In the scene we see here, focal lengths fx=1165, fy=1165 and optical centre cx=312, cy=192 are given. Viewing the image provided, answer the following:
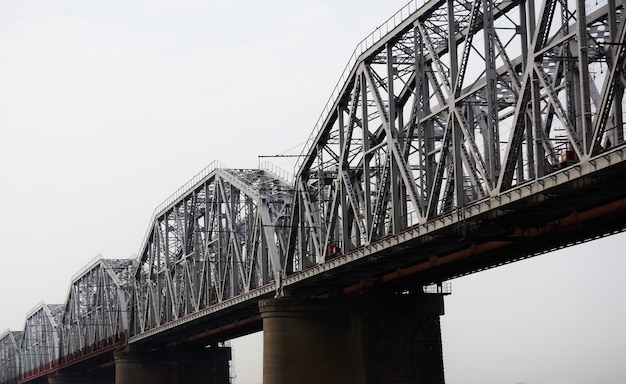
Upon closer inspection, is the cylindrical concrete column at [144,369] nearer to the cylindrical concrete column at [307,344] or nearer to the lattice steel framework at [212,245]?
the lattice steel framework at [212,245]

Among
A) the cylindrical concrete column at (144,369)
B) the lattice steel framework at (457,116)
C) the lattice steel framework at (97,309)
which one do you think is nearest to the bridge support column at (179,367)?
the cylindrical concrete column at (144,369)

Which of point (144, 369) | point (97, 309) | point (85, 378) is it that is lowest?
point (144, 369)

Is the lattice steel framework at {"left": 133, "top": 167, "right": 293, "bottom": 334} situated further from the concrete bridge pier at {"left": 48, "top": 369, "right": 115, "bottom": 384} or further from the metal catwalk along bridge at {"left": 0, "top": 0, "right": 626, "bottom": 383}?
the concrete bridge pier at {"left": 48, "top": 369, "right": 115, "bottom": 384}

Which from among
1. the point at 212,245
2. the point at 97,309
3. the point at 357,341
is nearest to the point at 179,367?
the point at 212,245

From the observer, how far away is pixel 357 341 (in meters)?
77.6

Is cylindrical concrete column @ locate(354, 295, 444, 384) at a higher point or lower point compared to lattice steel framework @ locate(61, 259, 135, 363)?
lower

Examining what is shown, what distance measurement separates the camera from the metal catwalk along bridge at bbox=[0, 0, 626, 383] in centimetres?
4825

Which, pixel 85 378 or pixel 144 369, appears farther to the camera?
pixel 85 378

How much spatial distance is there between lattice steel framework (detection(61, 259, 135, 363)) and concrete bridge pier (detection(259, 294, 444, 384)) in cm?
6693

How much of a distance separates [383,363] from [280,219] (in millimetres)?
20680

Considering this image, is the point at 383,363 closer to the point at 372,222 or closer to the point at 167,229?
the point at 372,222

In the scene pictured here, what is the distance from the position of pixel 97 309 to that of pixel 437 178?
387 feet

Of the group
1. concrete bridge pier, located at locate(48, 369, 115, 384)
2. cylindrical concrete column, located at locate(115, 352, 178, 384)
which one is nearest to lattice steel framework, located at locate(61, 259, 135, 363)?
concrete bridge pier, located at locate(48, 369, 115, 384)

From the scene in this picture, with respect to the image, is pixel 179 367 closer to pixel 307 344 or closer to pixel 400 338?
pixel 307 344
